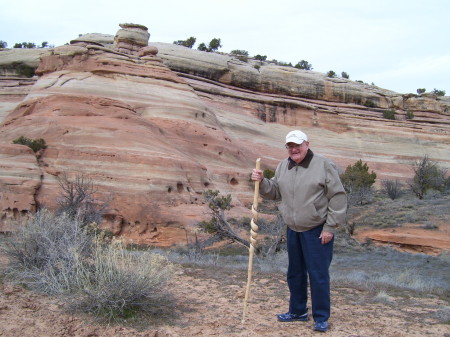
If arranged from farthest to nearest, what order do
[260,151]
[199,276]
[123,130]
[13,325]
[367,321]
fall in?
1. [260,151]
2. [123,130]
3. [199,276]
4. [367,321]
5. [13,325]

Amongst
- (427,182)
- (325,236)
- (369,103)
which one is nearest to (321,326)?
(325,236)

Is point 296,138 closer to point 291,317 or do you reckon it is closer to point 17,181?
point 291,317

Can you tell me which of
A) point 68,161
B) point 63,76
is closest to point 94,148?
point 68,161

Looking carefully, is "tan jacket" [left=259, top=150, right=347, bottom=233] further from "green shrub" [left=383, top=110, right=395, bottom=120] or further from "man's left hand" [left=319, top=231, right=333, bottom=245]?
"green shrub" [left=383, top=110, right=395, bottom=120]

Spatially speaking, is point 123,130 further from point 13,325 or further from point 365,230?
point 13,325

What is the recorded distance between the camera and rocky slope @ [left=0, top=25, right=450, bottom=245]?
16.2 metres

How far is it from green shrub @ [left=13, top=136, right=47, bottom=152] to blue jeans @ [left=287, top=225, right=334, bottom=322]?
14.6m

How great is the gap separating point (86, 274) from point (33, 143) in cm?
1402

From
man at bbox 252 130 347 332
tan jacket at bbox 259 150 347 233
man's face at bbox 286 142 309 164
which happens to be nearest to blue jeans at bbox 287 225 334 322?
man at bbox 252 130 347 332

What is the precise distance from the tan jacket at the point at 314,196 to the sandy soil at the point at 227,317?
959 mm

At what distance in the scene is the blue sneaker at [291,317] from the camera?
4320mm

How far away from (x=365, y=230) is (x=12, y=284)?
48.7 ft

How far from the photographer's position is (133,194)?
1639 centimetres

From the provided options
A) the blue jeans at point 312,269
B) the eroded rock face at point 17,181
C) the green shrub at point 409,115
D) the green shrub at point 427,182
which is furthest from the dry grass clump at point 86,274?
the green shrub at point 409,115
